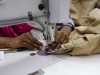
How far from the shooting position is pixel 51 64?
0.51 m

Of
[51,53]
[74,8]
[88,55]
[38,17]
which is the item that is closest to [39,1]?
[38,17]

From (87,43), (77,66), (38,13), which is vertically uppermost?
(38,13)

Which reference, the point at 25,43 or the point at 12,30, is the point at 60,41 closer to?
the point at 25,43

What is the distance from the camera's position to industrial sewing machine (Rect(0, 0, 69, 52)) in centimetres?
45

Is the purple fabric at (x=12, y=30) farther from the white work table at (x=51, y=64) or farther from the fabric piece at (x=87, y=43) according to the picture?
the fabric piece at (x=87, y=43)

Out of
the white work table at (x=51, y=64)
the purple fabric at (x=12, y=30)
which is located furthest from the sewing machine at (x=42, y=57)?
the purple fabric at (x=12, y=30)

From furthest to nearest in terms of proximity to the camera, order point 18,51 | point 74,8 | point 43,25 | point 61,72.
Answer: point 74,8
point 18,51
point 43,25
point 61,72

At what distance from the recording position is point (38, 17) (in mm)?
533

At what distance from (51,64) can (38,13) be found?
0.27m

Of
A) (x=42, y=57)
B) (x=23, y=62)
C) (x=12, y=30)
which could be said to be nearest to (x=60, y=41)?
(x=42, y=57)

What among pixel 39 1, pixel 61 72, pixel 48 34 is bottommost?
pixel 61 72

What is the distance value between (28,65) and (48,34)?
0.20m

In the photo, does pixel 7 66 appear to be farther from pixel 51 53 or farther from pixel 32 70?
pixel 51 53

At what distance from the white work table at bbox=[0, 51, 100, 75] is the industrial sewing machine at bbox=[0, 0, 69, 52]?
12 cm
